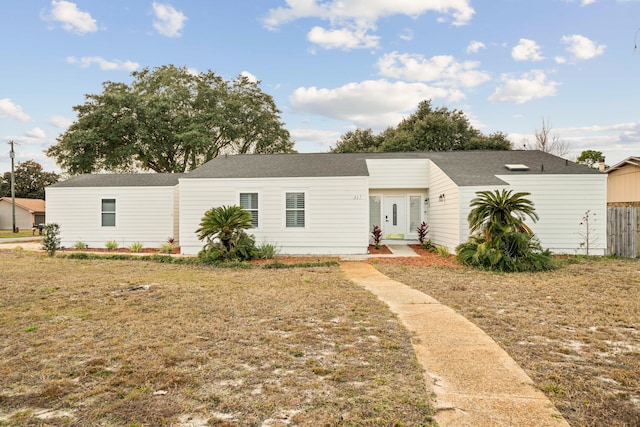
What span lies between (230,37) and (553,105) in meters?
22.2

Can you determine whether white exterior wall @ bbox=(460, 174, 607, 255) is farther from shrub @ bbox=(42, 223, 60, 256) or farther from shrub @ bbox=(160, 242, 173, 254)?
shrub @ bbox=(42, 223, 60, 256)

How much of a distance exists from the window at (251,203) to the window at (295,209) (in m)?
1.16

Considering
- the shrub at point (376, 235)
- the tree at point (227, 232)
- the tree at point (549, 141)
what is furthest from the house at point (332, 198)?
the tree at point (549, 141)

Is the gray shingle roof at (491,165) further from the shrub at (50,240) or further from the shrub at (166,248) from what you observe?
the shrub at (50,240)

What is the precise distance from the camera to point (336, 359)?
3.70m

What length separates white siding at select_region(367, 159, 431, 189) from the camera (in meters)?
15.4

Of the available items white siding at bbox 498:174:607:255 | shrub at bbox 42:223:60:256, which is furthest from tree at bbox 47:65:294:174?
white siding at bbox 498:174:607:255

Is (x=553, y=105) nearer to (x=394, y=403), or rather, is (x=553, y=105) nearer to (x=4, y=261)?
(x=394, y=403)

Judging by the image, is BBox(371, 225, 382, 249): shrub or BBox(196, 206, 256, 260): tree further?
BBox(371, 225, 382, 249): shrub

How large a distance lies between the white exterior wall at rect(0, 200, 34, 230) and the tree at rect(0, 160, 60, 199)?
803 cm

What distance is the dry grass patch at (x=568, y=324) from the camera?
2879mm

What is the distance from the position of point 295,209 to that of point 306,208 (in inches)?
16.4

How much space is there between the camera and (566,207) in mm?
12438

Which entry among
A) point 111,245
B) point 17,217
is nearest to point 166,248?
point 111,245
